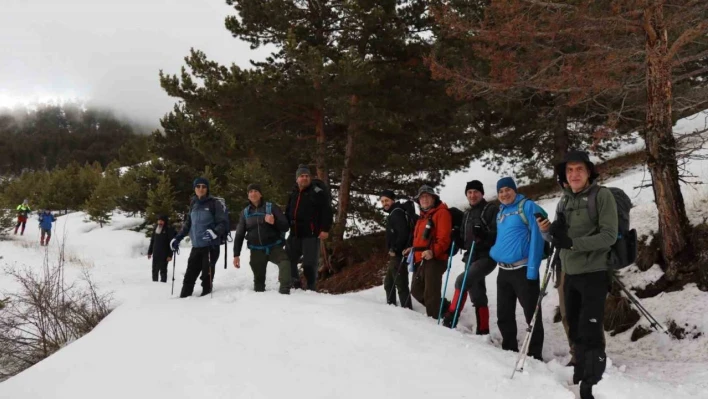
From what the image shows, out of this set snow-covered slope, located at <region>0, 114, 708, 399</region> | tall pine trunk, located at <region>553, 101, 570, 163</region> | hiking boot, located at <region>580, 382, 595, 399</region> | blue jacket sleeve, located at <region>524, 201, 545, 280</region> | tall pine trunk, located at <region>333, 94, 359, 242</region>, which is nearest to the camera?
hiking boot, located at <region>580, 382, 595, 399</region>

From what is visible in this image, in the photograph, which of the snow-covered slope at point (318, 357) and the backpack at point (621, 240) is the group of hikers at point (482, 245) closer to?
the backpack at point (621, 240)

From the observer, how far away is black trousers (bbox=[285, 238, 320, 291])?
745 cm

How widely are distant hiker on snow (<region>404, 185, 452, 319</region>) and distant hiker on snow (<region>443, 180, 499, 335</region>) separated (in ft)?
0.81

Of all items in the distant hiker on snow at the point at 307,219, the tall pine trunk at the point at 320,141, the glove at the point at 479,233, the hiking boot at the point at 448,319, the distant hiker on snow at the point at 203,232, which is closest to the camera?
the glove at the point at 479,233

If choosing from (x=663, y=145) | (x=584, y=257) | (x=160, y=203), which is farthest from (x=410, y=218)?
(x=160, y=203)

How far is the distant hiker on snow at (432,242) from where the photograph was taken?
20.5 ft

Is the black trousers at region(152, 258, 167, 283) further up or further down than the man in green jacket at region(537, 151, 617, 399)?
further down

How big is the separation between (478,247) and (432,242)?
25.0 inches

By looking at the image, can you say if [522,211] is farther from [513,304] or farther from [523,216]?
[513,304]

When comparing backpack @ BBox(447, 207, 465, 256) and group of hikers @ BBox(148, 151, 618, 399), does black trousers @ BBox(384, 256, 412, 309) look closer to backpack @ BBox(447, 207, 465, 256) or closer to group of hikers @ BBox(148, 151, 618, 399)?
group of hikers @ BBox(148, 151, 618, 399)

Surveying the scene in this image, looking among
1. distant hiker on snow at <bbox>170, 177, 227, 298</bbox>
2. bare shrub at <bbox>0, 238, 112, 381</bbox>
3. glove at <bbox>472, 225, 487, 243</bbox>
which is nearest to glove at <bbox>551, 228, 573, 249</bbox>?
glove at <bbox>472, 225, 487, 243</bbox>

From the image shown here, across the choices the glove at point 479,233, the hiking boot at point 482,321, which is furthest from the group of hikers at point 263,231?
the hiking boot at point 482,321

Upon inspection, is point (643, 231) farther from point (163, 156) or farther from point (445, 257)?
point (163, 156)

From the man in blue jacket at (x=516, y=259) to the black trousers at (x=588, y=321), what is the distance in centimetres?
80
